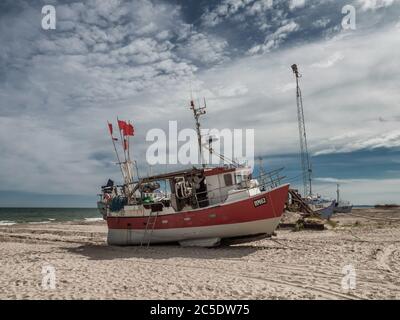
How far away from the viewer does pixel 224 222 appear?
17375 mm

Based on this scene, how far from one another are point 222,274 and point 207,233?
248 inches

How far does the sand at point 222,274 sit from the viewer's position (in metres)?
9.23

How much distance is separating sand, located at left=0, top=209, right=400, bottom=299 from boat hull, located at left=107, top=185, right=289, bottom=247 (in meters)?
0.79

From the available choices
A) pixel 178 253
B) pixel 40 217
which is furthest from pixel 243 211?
pixel 40 217

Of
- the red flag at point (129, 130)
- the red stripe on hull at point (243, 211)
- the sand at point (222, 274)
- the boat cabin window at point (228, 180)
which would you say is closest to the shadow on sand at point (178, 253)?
the sand at point (222, 274)

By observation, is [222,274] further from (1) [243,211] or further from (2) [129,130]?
(2) [129,130]

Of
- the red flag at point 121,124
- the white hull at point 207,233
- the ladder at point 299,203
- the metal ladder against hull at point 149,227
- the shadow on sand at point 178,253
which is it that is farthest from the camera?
the ladder at point 299,203

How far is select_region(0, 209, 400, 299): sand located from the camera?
9.23 meters

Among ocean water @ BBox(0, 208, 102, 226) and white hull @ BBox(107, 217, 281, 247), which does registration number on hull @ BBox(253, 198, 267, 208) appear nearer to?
white hull @ BBox(107, 217, 281, 247)

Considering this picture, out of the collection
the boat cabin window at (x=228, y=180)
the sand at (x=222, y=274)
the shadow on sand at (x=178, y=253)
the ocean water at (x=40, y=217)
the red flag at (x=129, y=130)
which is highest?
the red flag at (x=129, y=130)

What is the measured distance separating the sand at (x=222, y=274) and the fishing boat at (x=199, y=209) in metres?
0.98

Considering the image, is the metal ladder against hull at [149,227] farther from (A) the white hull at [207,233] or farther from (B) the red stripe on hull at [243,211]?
(B) the red stripe on hull at [243,211]

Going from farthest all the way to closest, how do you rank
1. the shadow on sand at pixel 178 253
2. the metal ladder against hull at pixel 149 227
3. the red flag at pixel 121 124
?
the red flag at pixel 121 124, the metal ladder against hull at pixel 149 227, the shadow on sand at pixel 178 253
